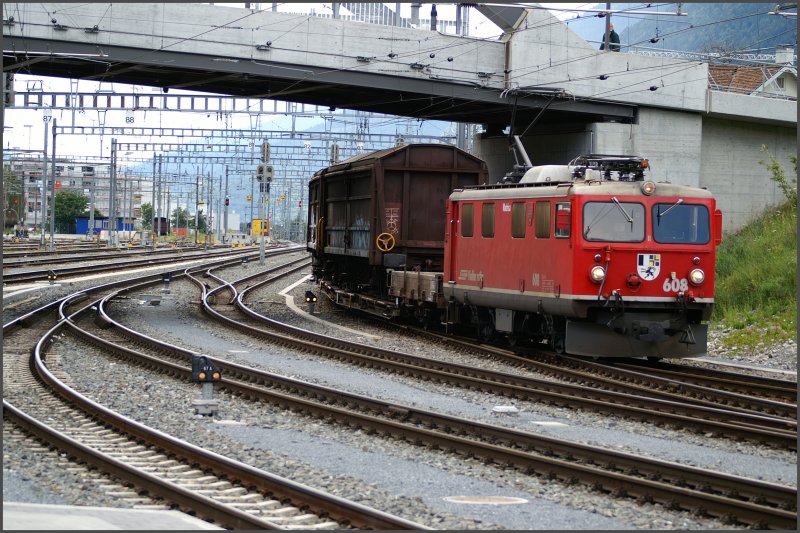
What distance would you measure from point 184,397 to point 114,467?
15.9 ft

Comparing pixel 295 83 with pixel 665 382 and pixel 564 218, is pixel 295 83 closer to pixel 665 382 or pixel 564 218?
pixel 564 218

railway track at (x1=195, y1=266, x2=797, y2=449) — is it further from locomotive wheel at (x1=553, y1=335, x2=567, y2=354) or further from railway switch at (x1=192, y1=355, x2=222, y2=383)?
railway switch at (x1=192, y1=355, x2=222, y2=383)

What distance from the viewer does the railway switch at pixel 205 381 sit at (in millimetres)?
12828

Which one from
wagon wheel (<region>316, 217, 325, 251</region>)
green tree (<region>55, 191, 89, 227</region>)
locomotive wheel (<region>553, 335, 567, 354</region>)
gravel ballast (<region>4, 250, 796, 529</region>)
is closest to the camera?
gravel ballast (<region>4, 250, 796, 529</region>)

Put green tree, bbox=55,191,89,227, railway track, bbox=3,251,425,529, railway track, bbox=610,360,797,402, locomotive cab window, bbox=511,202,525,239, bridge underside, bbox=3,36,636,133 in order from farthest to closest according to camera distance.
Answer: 1. green tree, bbox=55,191,89,227
2. bridge underside, bbox=3,36,636,133
3. locomotive cab window, bbox=511,202,525,239
4. railway track, bbox=610,360,797,402
5. railway track, bbox=3,251,425,529

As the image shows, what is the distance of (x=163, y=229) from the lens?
289 ft

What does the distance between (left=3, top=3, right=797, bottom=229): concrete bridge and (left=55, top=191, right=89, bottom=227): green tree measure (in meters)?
90.9

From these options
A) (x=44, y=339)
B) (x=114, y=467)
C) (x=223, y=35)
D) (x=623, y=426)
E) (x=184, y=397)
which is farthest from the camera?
(x=223, y=35)

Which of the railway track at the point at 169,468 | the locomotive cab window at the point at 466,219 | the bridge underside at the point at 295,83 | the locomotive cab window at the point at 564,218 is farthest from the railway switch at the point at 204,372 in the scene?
the bridge underside at the point at 295,83

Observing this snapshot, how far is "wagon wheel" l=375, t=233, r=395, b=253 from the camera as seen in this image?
23594 millimetres

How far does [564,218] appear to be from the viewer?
16719 millimetres

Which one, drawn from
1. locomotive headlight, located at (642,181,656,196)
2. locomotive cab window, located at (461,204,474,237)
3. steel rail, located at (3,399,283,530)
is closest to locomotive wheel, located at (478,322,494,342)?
locomotive cab window, located at (461,204,474,237)

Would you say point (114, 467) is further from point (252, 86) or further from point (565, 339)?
point (252, 86)

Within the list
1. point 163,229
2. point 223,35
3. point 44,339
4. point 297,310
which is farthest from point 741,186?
point 163,229
